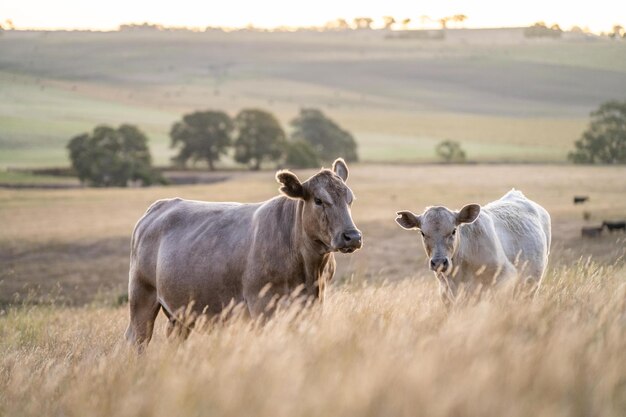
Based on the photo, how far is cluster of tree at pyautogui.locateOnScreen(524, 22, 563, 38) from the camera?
175m

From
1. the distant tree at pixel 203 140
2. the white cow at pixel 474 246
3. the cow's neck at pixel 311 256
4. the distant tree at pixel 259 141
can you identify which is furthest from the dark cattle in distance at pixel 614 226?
the distant tree at pixel 203 140

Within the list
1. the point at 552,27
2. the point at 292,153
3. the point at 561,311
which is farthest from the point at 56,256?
the point at 552,27

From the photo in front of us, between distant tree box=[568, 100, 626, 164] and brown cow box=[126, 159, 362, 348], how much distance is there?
274 ft

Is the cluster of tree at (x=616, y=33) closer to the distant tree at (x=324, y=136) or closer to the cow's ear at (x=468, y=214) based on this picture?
the distant tree at (x=324, y=136)

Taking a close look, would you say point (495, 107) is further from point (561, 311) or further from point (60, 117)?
point (561, 311)

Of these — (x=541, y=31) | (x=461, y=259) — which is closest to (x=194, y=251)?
(x=461, y=259)

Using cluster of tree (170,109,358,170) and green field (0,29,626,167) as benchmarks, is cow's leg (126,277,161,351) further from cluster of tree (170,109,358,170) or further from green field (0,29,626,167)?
green field (0,29,626,167)

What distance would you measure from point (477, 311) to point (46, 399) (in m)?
2.55

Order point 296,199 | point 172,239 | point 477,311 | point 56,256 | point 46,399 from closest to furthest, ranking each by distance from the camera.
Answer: point 46,399 < point 477,311 < point 296,199 < point 172,239 < point 56,256

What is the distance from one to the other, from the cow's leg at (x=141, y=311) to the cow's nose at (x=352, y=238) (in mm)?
2897

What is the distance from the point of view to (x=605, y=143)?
92.2 meters

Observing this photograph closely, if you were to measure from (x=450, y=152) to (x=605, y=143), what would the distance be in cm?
1459

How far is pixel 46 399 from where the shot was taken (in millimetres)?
5816

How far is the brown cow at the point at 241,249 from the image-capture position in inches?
335
